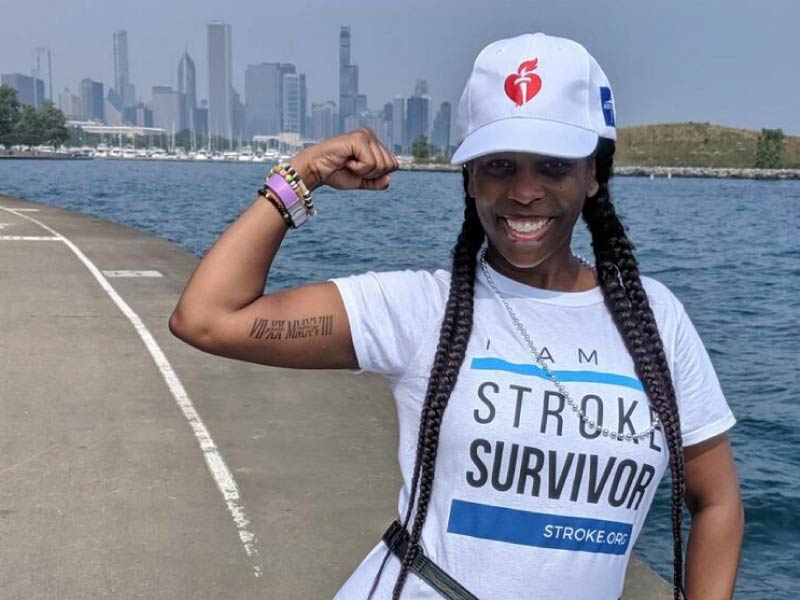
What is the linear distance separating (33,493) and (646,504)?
489 centimetres

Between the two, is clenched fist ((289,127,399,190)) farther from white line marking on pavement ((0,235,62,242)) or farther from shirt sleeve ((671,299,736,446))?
white line marking on pavement ((0,235,62,242))

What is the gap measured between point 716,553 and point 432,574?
2.14 feet

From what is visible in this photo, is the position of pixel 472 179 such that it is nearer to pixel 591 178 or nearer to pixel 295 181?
pixel 591 178

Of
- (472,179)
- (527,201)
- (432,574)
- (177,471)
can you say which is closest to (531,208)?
(527,201)

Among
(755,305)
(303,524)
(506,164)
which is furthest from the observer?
(755,305)

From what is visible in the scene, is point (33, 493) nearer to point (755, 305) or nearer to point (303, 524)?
point (303, 524)

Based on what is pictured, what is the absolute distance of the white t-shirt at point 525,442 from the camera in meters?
1.89

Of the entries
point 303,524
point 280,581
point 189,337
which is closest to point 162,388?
point 303,524

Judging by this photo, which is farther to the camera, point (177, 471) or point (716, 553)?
point (177, 471)

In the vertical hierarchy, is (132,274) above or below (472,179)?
below

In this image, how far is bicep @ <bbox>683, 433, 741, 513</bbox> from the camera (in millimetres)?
2090

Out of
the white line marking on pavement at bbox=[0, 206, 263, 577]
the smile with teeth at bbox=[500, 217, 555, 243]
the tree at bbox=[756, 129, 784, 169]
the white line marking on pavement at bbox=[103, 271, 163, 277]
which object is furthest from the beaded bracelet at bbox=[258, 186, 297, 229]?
the tree at bbox=[756, 129, 784, 169]

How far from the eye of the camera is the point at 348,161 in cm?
216

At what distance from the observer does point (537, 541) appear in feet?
6.22
